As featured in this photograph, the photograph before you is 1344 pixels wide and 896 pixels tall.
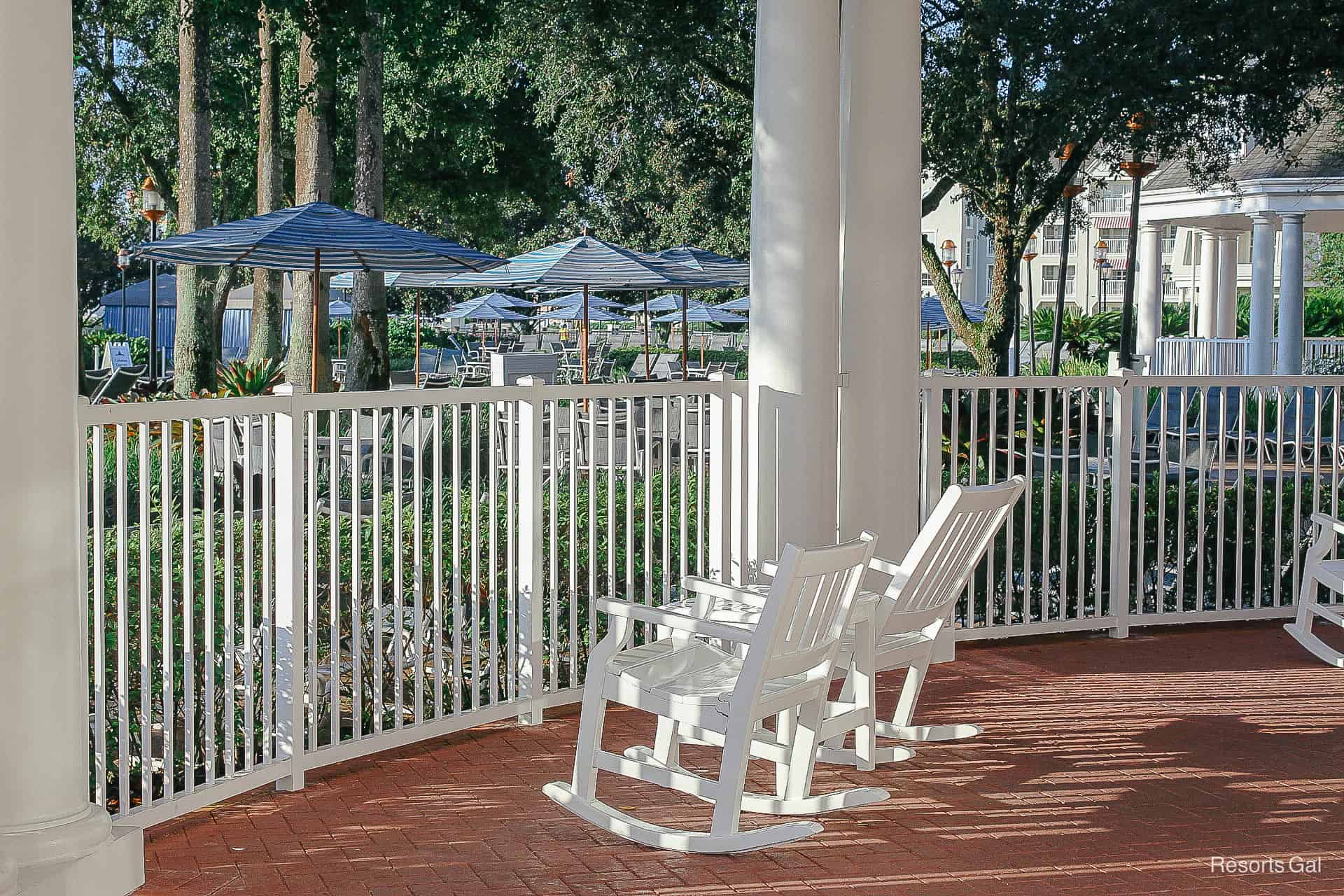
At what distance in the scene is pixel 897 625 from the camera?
17.3 feet

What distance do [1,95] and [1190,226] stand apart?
2160cm

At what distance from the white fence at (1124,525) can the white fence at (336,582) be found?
151cm

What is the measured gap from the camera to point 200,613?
645cm

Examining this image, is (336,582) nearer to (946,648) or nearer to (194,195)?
(946,648)

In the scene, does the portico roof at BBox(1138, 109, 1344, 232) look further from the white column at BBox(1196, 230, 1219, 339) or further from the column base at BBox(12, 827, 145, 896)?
the column base at BBox(12, 827, 145, 896)

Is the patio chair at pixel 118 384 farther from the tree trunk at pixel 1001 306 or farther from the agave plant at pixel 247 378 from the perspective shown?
the tree trunk at pixel 1001 306

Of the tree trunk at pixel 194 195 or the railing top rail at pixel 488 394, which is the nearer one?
the railing top rail at pixel 488 394

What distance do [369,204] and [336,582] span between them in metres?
13.0

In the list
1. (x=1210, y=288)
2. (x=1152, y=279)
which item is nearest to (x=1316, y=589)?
(x=1152, y=279)

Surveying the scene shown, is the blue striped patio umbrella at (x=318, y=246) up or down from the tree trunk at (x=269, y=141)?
down

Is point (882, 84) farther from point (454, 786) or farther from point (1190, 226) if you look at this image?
point (1190, 226)

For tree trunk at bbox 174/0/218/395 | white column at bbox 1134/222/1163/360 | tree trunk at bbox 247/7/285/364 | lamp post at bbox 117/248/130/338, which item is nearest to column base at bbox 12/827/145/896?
lamp post at bbox 117/248/130/338

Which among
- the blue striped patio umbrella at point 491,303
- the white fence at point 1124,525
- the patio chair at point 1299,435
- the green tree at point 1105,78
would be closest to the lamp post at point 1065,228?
the green tree at point 1105,78

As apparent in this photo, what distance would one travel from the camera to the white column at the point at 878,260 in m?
6.75
